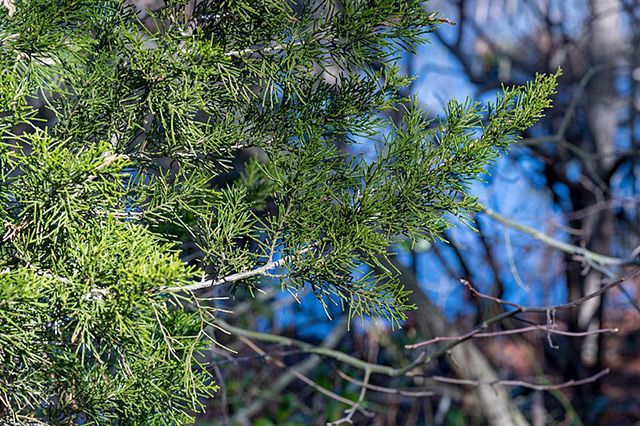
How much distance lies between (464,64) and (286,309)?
5.61ft

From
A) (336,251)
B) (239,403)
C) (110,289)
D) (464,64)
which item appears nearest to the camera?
(110,289)

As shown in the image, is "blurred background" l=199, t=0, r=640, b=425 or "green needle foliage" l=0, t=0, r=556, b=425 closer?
"green needle foliage" l=0, t=0, r=556, b=425

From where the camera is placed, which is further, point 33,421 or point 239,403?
point 239,403

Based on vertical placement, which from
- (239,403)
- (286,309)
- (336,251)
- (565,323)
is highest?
(336,251)

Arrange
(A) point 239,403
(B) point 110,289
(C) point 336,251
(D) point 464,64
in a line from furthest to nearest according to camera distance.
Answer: (D) point 464,64, (A) point 239,403, (C) point 336,251, (B) point 110,289

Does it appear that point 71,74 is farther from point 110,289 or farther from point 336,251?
point 336,251

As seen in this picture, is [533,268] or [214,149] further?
[533,268]

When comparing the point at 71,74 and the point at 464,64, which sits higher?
the point at 71,74

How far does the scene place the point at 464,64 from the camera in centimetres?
388

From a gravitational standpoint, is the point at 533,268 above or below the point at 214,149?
below

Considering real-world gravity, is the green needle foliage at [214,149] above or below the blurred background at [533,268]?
above

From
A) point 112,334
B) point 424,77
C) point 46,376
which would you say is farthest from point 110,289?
point 424,77

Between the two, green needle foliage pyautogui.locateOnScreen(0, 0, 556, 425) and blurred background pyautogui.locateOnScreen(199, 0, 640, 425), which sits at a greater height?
green needle foliage pyautogui.locateOnScreen(0, 0, 556, 425)

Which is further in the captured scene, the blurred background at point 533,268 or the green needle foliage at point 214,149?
the blurred background at point 533,268
